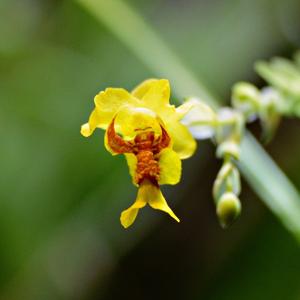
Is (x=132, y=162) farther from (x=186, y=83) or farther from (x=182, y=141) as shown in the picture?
(x=186, y=83)

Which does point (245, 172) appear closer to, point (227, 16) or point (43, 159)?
point (43, 159)

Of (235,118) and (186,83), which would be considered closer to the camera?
(235,118)

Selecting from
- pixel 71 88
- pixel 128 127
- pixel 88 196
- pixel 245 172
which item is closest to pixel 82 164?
pixel 88 196

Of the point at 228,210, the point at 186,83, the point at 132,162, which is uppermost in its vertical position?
the point at 186,83

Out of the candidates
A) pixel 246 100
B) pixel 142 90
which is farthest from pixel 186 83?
pixel 142 90

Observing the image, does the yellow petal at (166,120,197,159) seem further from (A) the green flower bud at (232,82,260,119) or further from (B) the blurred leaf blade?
(B) the blurred leaf blade

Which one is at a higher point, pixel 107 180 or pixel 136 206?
pixel 107 180

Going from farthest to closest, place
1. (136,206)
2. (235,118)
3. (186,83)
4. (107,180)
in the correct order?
1. (107,180)
2. (186,83)
3. (235,118)
4. (136,206)

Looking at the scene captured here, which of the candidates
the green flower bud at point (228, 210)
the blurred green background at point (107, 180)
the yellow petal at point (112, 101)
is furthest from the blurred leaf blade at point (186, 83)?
the yellow petal at point (112, 101)
